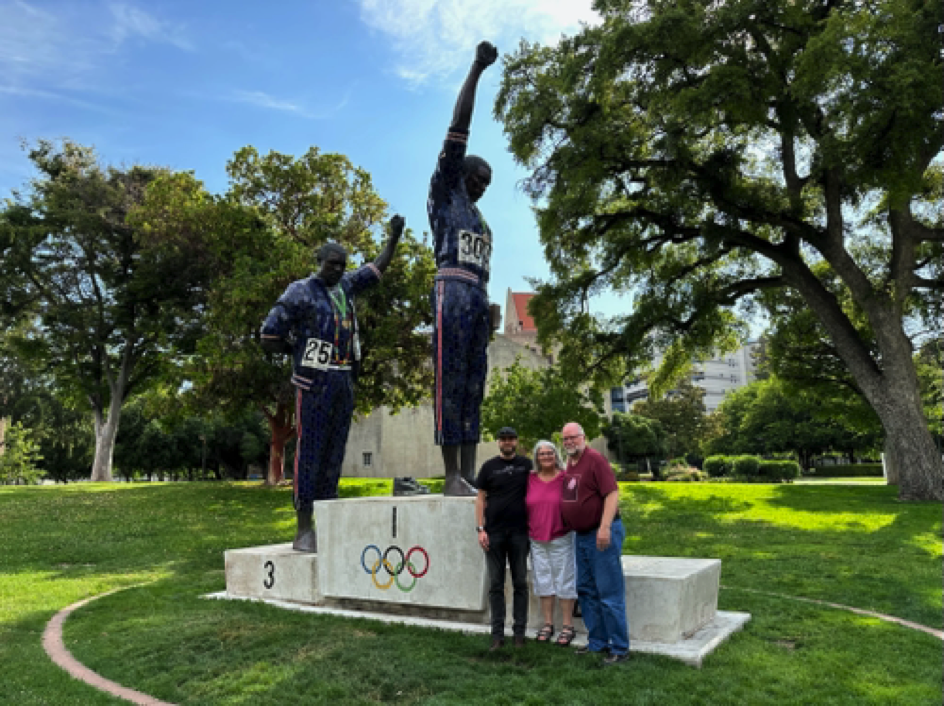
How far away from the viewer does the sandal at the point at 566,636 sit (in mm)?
5195

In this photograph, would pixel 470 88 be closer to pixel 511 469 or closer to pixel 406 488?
pixel 511 469

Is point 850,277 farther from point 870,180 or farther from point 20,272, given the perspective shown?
point 20,272

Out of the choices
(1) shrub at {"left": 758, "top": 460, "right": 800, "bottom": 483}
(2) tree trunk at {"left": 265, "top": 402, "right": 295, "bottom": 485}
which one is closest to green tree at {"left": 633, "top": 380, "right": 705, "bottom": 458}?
(1) shrub at {"left": 758, "top": 460, "right": 800, "bottom": 483}

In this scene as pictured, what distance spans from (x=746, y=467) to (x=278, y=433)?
23.0 meters

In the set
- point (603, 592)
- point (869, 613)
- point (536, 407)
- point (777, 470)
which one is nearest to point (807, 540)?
point (869, 613)

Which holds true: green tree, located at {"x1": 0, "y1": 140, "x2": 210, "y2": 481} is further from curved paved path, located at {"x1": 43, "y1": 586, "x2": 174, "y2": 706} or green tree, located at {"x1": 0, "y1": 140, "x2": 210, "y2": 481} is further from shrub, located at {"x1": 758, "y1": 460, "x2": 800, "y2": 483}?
shrub, located at {"x1": 758, "y1": 460, "x2": 800, "y2": 483}

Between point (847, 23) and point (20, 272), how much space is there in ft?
90.0

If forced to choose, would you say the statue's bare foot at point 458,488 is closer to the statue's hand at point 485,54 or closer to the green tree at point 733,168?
the statue's hand at point 485,54

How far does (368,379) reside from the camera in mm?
20438

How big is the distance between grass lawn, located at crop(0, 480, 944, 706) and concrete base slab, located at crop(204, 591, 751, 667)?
11 centimetres

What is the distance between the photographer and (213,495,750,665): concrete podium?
5.26 metres

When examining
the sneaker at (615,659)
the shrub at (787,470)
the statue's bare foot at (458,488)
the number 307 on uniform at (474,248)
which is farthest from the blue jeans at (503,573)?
the shrub at (787,470)

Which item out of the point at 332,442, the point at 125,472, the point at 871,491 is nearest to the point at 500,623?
the point at 332,442

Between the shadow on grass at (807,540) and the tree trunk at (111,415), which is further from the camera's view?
the tree trunk at (111,415)
